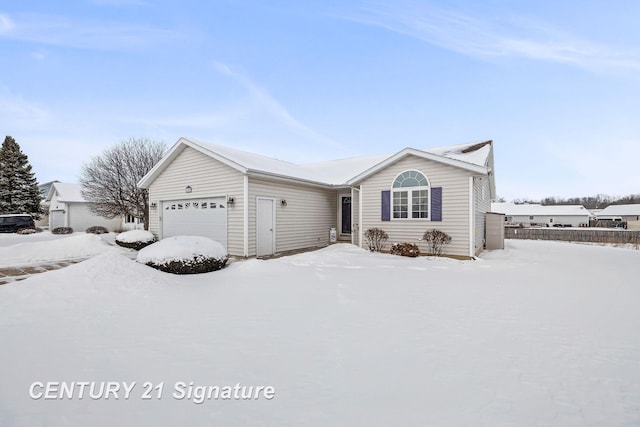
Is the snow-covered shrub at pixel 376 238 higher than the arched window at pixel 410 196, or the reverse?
the arched window at pixel 410 196

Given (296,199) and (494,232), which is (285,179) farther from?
(494,232)

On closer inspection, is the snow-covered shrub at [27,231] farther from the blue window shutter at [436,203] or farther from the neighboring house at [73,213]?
the blue window shutter at [436,203]

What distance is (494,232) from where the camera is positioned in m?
14.0

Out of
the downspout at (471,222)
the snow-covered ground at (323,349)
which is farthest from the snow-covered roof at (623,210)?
the snow-covered ground at (323,349)

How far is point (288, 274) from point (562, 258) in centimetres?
1036

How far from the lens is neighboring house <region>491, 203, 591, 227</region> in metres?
50.8

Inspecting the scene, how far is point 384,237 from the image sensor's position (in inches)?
445

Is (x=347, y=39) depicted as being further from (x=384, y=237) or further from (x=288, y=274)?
(x=288, y=274)

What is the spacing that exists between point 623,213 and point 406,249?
6509 centimetres

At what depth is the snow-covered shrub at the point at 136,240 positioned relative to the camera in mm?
12992

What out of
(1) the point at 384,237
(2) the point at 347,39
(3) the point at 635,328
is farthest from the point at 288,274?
(2) the point at 347,39

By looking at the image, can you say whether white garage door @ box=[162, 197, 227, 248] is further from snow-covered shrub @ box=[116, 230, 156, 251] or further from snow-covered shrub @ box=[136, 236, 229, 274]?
snow-covered shrub @ box=[136, 236, 229, 274]

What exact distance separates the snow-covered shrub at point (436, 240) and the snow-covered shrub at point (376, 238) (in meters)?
1.48

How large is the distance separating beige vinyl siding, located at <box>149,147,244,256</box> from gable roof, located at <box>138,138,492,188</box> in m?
0.35
